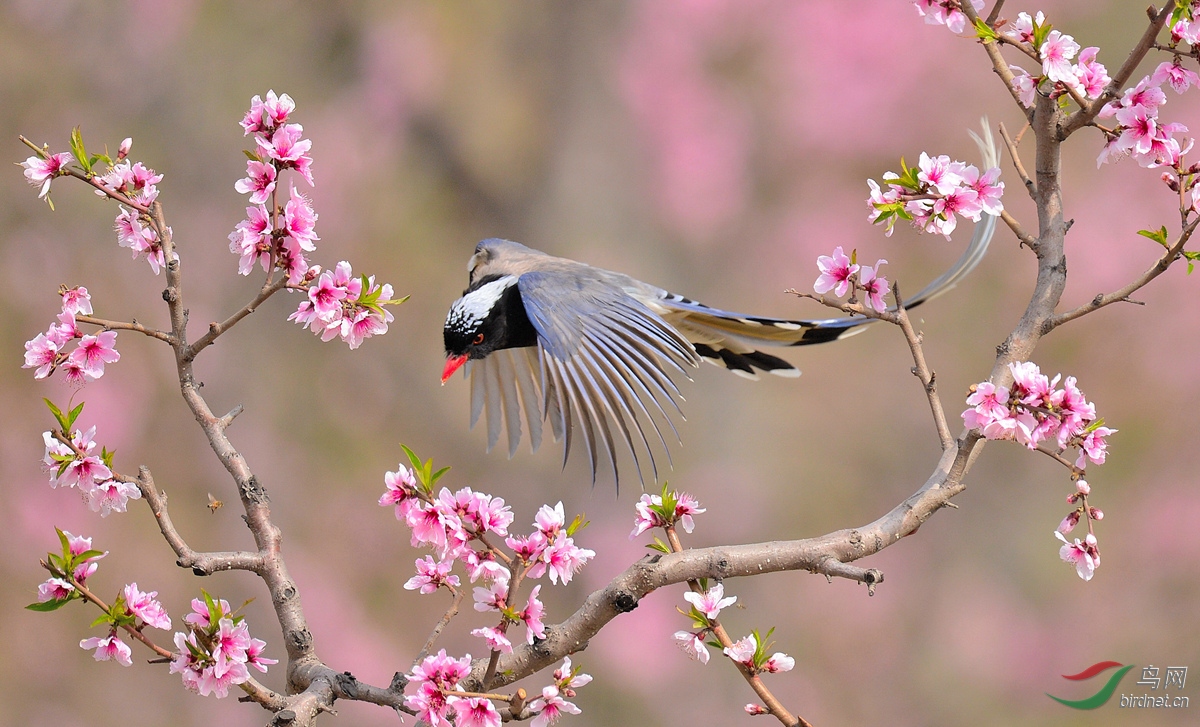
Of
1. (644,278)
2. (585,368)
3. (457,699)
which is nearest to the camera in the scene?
(457,699)

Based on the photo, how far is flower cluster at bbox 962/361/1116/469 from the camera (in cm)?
144

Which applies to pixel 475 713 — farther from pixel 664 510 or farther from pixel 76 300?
pixel 76 300

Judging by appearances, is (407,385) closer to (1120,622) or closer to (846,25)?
(846,25)

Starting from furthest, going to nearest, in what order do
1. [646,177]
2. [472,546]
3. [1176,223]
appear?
[646,177]
[1176,223]
[472,546]

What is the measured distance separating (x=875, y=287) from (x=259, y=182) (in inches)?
38.0

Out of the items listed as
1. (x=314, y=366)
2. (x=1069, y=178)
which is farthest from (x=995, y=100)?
(x=314, y=366)

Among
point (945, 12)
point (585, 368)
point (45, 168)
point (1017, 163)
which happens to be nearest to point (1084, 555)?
point (1017, 163)

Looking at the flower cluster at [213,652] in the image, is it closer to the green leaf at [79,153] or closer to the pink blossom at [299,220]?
the pink blossom at [299,220]

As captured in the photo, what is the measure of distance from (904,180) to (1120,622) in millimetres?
4913

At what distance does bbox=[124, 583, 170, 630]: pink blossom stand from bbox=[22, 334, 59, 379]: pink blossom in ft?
1.17

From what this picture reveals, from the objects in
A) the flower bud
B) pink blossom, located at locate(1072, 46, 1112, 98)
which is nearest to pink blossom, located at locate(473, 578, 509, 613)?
the flower bud

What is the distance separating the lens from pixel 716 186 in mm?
5930

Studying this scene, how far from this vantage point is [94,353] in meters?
1.63

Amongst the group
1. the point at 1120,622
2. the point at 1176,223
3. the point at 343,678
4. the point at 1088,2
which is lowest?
the point at 343,678
